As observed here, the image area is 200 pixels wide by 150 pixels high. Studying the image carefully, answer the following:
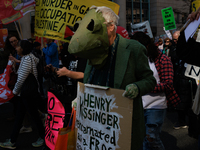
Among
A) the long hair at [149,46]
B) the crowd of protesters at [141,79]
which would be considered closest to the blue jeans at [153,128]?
the crowd of protesters at [141,79]

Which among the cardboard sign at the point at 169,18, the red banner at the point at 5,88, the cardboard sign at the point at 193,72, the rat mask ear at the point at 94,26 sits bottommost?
the red banner at the point at 5,88

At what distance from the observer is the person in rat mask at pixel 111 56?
174 cm

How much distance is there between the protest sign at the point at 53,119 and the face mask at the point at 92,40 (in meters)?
1.04

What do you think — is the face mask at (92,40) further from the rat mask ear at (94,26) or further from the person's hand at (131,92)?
the person's hand at (131,92)

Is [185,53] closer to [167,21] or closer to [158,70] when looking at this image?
[158,70]

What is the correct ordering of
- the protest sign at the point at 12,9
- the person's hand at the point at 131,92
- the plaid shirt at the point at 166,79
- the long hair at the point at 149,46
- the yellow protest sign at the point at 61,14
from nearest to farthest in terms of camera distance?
the person's hand at the point at 131,92 < the plaid shirt at the point at 166,79 < the long hair at the point at 149,46 < the yellow protest sign at the point at 61,14 < the protest sign at the point at 12,9

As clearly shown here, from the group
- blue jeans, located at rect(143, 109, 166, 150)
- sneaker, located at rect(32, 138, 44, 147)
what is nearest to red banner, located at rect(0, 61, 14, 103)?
sneaker, located at rect(32, 138, 44, 147)

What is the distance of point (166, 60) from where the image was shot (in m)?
2.92

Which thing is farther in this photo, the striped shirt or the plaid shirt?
the striped shirt

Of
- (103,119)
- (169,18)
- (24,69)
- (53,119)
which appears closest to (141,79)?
(103,119)

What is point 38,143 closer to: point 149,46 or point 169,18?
point 149,46

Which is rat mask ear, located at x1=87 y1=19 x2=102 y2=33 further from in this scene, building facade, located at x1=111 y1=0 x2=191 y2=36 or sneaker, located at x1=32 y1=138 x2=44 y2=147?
building facade, located at x1=111 y1=0 x2=191 y2=36

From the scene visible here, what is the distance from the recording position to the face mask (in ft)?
5.67

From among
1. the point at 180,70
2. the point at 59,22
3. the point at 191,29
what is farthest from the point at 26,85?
the point at 180,70
